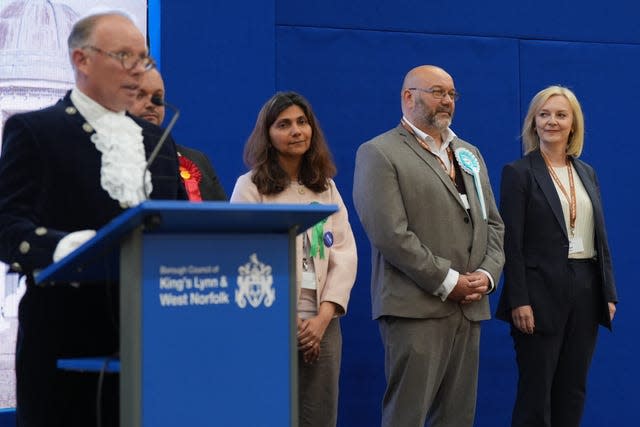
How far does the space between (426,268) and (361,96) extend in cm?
141

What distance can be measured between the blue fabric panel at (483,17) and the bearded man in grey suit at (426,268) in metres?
1.03

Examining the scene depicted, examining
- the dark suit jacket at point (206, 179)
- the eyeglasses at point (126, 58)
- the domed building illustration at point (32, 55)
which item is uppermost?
the domed building illustration at point (32, 55)

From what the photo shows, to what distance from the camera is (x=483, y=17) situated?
16.9 feet

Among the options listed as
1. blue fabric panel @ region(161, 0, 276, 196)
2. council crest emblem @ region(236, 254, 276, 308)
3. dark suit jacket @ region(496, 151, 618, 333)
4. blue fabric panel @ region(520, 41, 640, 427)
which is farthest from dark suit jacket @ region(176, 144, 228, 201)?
blue fabric panel @ region(520, 41, 640, 427)

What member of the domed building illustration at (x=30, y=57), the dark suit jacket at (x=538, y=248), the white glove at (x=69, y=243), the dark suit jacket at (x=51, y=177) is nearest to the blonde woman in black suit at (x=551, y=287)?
the dark suit jacket at (x=538, y=248)

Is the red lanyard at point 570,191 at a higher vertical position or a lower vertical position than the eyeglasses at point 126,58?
lower

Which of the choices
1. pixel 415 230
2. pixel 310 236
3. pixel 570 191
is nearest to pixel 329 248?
pixel 310 236

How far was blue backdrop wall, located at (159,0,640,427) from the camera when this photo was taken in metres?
4.37

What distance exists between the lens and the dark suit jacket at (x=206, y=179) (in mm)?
3543

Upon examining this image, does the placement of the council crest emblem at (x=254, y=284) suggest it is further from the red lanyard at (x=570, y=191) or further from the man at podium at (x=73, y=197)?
the red lanyard at (x=570, y=191)

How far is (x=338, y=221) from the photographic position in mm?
3934

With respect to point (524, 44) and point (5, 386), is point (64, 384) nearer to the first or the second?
point (5, 386)

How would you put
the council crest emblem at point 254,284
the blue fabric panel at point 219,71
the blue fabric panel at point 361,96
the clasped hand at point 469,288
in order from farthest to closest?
the blue fabric panel at point 361,96 < the blue fabric panel at point 219,71 < the clasped hand at point 469,288 < the council crest emblem at point 254,284

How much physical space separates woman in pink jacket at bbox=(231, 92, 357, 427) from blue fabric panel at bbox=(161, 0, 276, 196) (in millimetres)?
447
